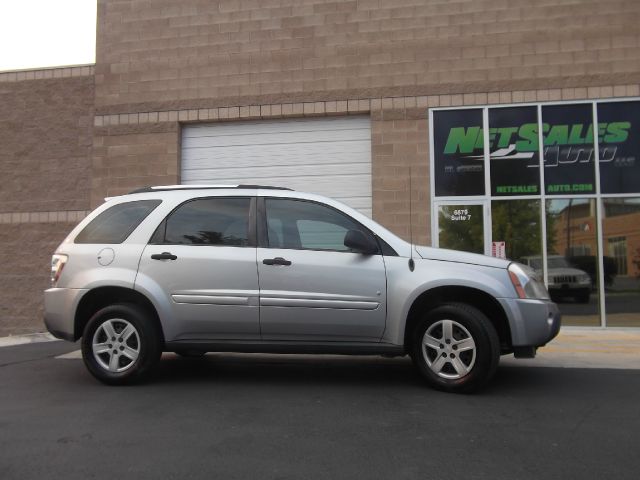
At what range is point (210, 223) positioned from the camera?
5.45 meters

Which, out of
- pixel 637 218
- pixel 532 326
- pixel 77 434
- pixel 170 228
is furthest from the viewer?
pixel 637 218

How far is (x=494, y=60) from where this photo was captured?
10.4 metres

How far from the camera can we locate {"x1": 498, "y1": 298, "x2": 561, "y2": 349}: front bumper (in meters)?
4.90

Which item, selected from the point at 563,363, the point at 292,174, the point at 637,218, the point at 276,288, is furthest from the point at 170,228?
the point at 637,218

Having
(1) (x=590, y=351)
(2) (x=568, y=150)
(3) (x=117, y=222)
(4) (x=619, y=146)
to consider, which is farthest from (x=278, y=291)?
(4) (x=619, y=146)

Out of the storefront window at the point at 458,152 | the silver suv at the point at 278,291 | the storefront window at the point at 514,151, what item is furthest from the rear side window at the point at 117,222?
the storefront window at the point at 514,151

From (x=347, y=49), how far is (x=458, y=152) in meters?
2.98

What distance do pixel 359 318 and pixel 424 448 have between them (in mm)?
1576

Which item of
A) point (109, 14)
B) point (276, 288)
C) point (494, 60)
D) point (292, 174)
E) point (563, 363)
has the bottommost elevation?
point (563, 363)

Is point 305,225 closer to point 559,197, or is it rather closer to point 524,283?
point 524,283

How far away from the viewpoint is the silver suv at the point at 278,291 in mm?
4961

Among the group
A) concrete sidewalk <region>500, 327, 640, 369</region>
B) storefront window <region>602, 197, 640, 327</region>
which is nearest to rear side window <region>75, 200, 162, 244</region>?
concrete sidewalk <region>500, 327, 640, 369</region>

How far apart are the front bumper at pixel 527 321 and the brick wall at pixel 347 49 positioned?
6.54 metres

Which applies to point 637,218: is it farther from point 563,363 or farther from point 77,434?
point 77,434
